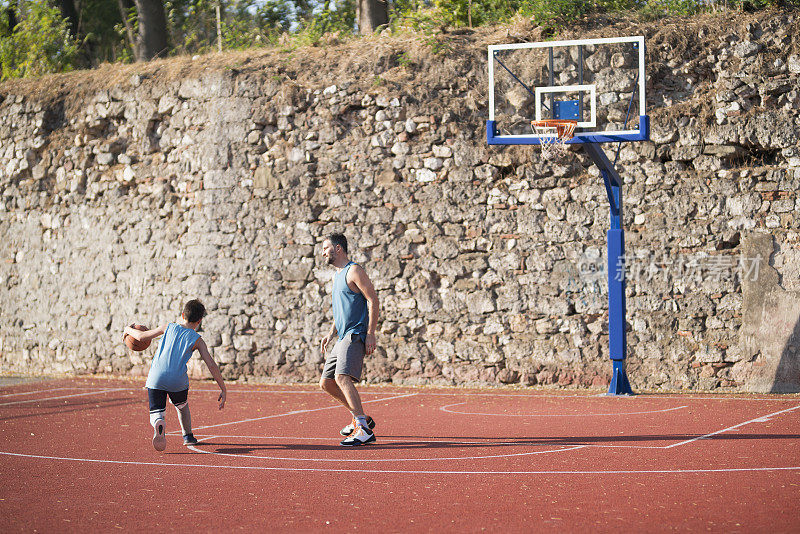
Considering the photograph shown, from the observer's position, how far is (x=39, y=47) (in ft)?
59.2

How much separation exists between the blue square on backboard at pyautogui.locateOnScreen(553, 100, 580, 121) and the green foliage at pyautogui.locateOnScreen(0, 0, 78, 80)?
11.1 meters

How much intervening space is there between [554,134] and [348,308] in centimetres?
446

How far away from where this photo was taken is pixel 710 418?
8391mm

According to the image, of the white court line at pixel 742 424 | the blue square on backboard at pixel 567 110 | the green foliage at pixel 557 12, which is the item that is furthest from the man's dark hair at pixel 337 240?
the green foliage at pixel 557 12

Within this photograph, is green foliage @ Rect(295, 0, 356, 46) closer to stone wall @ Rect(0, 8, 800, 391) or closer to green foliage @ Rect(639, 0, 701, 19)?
stone wall @ Rect(0, 8, 800, 391)

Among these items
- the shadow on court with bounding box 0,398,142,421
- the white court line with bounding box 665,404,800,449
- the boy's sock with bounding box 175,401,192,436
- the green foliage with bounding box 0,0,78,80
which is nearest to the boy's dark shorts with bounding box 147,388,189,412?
the boy's sock with bounding box 175,401,192,436

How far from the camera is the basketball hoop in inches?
408

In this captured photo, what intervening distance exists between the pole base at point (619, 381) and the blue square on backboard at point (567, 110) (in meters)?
2.95

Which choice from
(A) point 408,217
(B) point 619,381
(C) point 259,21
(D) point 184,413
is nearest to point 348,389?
(D) point 184,413

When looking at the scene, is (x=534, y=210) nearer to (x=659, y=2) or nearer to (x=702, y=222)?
(x=702, y=222)

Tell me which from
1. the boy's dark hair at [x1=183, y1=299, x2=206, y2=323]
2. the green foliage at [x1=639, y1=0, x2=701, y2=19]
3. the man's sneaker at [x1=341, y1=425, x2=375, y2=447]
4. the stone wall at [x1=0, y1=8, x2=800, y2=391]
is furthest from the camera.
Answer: the green foliage at [x1=639, y1=0, x2=701, y2=19]

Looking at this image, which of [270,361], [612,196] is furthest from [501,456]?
[270,361]

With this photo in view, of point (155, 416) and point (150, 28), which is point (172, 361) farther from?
point (150, 28)

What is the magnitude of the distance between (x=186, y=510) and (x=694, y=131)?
8.72 meters
